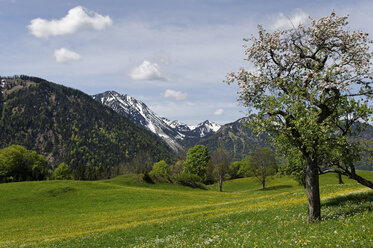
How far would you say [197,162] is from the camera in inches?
4951

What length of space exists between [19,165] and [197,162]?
3319 inches

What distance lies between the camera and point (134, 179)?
331 ft

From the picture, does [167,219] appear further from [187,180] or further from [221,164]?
[187,180]

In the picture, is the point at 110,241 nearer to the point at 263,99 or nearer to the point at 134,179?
the point at 263,99

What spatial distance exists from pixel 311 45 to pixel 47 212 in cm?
5791

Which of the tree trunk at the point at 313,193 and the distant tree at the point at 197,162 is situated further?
the distant tree at the point at 197,162

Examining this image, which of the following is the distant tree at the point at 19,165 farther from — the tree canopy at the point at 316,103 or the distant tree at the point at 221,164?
the tree canopy at the point at 316,103

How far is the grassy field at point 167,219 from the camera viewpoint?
15.5 meters

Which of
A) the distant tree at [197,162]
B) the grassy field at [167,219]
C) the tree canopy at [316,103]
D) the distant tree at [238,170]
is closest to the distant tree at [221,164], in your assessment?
the distant tree at [197,162]

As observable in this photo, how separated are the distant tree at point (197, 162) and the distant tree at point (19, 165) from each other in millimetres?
74622

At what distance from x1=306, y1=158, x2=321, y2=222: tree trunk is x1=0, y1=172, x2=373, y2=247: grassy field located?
2.31ft

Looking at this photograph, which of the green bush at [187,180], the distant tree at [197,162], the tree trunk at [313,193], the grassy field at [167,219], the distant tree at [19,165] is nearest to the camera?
the grassy field at [167,219]

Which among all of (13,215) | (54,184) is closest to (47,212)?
(13,215)

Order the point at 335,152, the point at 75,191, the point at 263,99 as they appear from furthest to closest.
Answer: the point at 75,191
the point at 263,99
the point at 335,152
